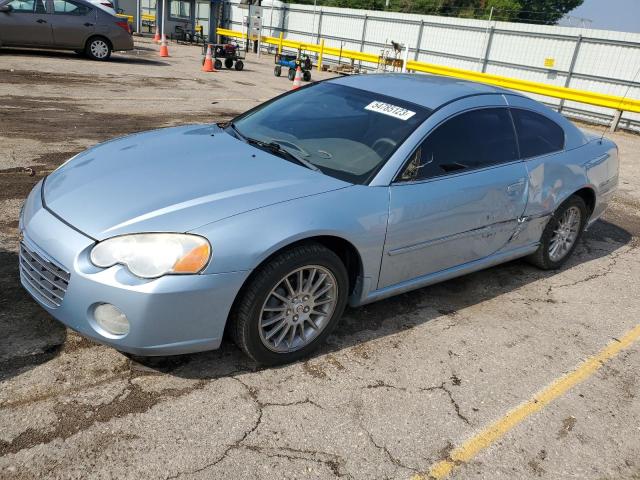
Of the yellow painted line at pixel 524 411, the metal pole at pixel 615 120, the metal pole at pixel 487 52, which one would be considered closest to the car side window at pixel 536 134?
the yellow painted line at pixel 524 411

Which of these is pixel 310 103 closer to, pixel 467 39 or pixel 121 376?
pixel 121 376

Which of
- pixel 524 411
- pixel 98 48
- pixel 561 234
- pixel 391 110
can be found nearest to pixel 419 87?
pixel 391 110

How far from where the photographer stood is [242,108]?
36.4ft

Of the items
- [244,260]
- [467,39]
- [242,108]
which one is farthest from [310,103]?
[467,39]

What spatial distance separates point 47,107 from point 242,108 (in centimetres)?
364

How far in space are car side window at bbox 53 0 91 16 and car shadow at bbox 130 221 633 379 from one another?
46.9ft

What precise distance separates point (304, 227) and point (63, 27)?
15.0m

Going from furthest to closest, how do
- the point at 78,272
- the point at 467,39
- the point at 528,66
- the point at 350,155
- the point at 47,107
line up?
the point at 467,39 → the point at 528,66 → the point at 47,107 → the point at 350,155 → the point at 78,272

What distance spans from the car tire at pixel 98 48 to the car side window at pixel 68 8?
97 cm

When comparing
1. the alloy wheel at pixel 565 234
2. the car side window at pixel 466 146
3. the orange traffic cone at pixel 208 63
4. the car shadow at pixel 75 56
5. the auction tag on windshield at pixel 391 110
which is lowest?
the car shadow at pixel 75 56

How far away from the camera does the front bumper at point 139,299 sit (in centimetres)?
253

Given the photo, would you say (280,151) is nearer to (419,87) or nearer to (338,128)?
(338,128)

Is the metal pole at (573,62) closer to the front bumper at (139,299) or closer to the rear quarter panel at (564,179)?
the rear quarter panel at (564,179)

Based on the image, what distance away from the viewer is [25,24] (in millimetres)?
14312
